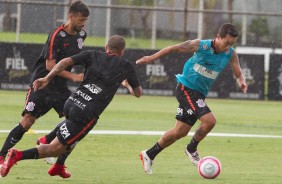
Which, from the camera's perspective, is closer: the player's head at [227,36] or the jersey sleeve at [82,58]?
the jersey sleeve at [82,58]

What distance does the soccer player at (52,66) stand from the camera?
35.4 feet

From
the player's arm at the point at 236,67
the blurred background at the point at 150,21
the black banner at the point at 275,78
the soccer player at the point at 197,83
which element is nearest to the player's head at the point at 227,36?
Result: the soccer player at the point at 197,83

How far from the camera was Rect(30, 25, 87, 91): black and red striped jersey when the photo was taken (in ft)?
35.5

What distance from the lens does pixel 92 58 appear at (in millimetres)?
9695

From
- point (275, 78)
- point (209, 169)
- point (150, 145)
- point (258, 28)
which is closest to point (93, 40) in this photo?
point (258, 28)

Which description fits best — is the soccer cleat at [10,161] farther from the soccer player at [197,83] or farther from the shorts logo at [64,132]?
the soccer player at [197,83]

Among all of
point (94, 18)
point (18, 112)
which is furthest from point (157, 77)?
point (94, 18)

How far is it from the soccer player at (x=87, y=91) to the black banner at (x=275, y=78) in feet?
51.7

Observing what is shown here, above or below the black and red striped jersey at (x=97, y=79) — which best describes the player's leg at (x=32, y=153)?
below

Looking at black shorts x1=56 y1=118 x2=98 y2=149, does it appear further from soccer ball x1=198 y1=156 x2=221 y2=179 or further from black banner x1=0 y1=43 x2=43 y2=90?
black banner x1=0 y1=43 x2=43 y2=90

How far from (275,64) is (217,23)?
12.1 m

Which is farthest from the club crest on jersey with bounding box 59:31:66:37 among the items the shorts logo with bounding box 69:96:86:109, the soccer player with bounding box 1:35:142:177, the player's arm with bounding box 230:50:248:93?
the player's arm with bounding box 230:50:248:93

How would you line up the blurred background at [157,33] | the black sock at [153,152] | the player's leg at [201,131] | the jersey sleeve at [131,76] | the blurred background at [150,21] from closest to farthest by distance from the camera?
the jersey sleeve at [131,76]
the player's leg at [201,131]
the black sock at [153,152]
the blurred background at [157,33]
the blurred background at [150,21]

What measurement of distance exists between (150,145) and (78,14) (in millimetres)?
3894
